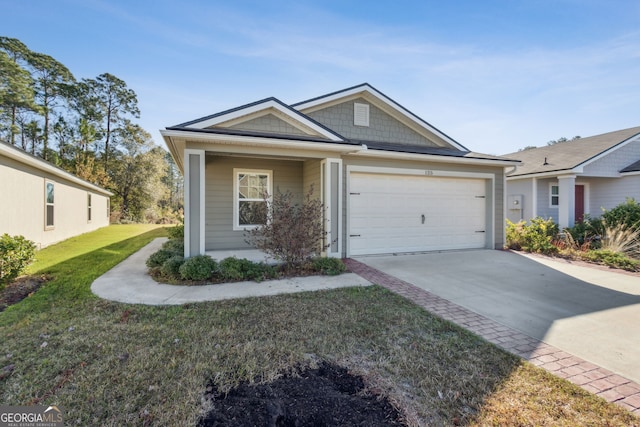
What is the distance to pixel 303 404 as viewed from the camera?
2467 millimetres

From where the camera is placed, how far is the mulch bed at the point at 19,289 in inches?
202

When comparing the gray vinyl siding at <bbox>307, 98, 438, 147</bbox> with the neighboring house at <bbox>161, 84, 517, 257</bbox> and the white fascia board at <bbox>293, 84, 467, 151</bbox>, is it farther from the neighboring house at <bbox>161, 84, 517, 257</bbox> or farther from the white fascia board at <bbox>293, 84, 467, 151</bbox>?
the white fascia board at <bbox>293, 84, 467, 151</bbox>

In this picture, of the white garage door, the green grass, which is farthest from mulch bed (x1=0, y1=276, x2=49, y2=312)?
the white garage door

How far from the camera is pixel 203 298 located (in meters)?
5.20

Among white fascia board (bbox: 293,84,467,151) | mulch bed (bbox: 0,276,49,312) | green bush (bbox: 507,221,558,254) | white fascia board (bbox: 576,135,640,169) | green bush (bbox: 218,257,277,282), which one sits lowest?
mulch bed (bbox: 0,276,49,312)

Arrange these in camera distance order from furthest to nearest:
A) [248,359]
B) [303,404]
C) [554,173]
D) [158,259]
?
1. [554,173]
2. [158,259]
3. [248,359]
4. [303,404]

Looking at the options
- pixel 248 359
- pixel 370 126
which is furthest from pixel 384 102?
pixel 248 359

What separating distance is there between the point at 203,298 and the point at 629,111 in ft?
69.3

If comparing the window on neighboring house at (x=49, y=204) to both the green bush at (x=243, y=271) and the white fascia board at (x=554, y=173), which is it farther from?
the white fascia board at (x=554, y=173)

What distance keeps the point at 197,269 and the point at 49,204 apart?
9.24 meters

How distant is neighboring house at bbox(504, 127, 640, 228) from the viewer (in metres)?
12.3

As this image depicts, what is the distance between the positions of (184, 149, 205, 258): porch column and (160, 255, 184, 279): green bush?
0.34 meters

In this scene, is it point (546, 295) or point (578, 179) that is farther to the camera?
point (578, 179)

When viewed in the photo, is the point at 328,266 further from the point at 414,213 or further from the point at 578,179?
the point at 578,179
